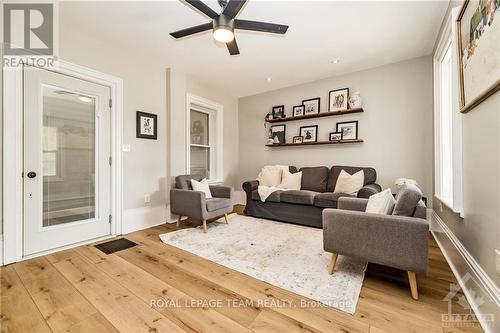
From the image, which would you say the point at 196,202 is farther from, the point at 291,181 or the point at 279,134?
the point at 279,134

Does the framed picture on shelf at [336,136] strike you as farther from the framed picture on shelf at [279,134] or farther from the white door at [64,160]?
the white door at [64,160]

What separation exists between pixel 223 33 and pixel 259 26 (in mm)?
329

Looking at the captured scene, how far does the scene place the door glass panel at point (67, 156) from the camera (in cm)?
241

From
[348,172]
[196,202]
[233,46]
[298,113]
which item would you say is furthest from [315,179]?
[233,46]

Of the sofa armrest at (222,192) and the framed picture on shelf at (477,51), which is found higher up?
the framed picture on shelf at (477,51)

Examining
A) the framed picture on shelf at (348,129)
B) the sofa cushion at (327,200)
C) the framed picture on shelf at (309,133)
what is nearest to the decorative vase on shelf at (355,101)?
the framed picture on shelf at (348,129)

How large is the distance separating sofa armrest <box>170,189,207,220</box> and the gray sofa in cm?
111

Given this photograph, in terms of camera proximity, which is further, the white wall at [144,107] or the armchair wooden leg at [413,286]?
the white wall at [144,107]

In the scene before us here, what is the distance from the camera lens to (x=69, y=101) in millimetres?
2576

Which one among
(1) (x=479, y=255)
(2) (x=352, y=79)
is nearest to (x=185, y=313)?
(1) (x=479, y=255)

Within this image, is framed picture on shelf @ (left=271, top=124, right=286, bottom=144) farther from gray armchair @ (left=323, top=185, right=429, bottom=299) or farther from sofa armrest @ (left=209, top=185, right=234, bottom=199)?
gray armchair @ (left=323, top=185, right=429, bottom=299)

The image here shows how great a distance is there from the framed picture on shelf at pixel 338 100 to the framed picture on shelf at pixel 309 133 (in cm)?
45

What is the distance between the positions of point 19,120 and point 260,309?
9.50 feet

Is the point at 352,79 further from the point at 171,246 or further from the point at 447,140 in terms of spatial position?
the point at 171,246
